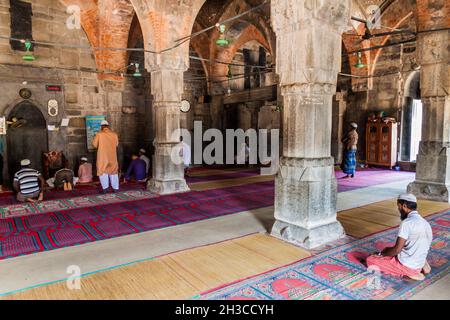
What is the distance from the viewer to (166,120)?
24.5 feet

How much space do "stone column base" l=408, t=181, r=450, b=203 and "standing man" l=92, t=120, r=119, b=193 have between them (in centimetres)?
658

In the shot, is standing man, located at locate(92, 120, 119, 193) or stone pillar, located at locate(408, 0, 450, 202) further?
standing man, located at locate(92, 120, 119, 193)

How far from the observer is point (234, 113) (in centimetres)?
1396

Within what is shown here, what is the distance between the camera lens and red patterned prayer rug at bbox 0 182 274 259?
14.2 ft

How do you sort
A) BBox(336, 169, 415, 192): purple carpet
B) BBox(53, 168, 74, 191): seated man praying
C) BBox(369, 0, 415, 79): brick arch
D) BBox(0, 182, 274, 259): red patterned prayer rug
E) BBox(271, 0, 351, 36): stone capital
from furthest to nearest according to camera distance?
BBox(369, 0, 415, 79): brick arch → BBox(336, 169, 415, 192): purple carpet → BBox(53, 168, 74, 191): seated man praying → BBox(0, 182, 274, 259): red patterned prayer rug → BBox(271, 0, 351, 36): stone capital

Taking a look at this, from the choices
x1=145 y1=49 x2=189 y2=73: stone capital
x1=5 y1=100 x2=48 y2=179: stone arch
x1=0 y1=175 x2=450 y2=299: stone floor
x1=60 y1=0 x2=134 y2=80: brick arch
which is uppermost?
x1=60 y1=0 x2=134 y2=80: brick arch

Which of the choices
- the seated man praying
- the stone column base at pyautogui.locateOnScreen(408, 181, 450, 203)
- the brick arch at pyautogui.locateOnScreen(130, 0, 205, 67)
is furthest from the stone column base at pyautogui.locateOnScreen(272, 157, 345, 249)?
the seated man praying

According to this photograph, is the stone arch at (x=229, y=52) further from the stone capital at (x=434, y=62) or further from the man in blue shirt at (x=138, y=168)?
the stone capital at (x=434, y=62)

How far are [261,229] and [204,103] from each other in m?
9.34

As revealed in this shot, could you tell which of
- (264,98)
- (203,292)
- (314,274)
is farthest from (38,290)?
(264,98)

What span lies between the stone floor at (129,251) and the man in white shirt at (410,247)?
0.70 ft

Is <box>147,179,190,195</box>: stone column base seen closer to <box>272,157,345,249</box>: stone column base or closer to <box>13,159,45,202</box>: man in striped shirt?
<box>13,159,45,202</box>: man in striped shirt

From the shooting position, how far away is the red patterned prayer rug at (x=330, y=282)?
280cm

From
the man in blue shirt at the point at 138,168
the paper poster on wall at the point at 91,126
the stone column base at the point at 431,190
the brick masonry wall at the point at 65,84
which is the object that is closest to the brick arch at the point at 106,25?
the brick masonry wall at the point at 65,84
